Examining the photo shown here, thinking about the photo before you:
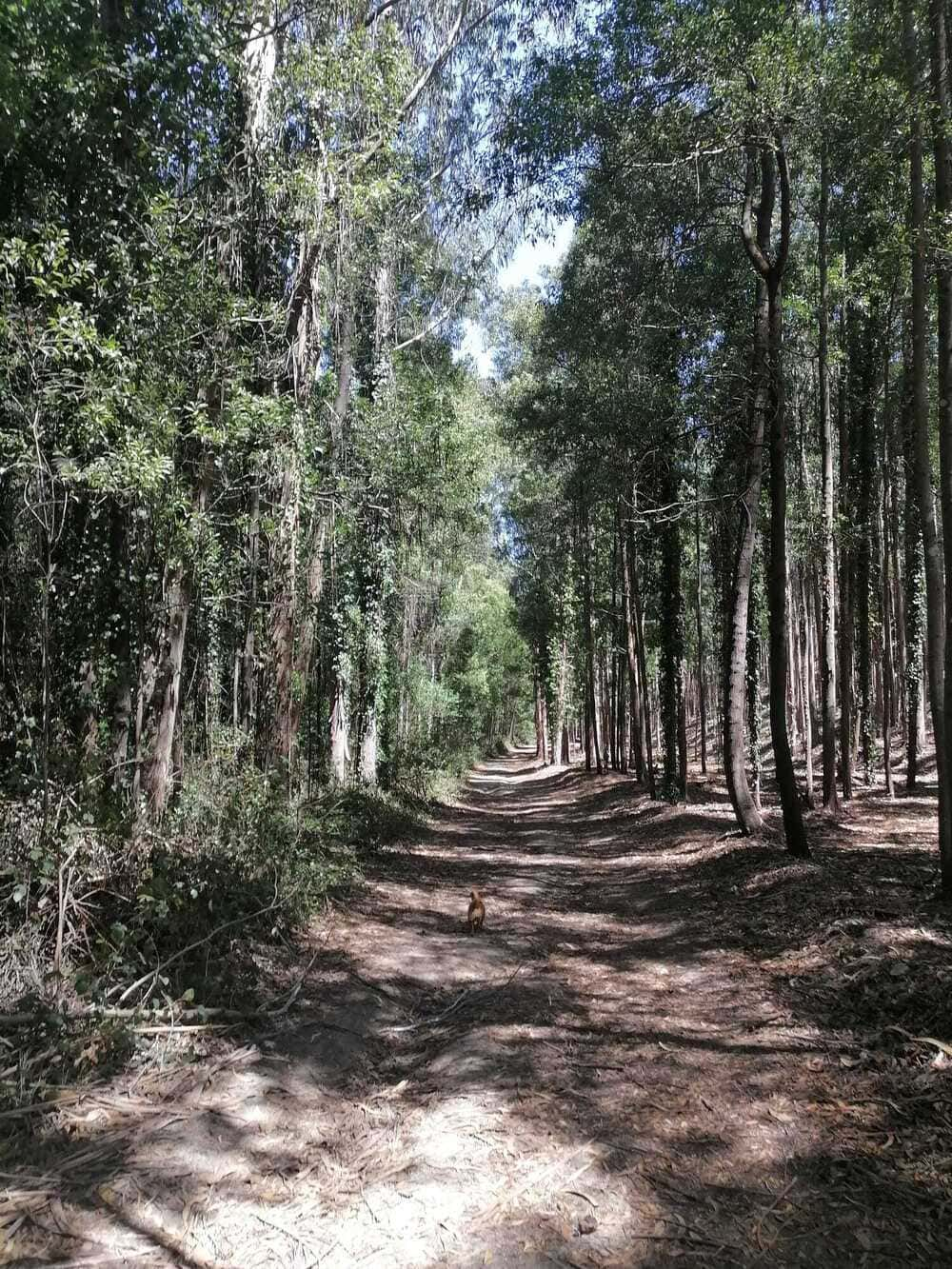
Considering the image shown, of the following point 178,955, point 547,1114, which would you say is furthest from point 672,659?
point 547,1114

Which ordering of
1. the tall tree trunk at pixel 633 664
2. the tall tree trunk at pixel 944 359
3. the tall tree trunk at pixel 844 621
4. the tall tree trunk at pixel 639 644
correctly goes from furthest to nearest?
1. the tall tree trunk at pixel 633 664
2. the tall tree trunk at pixel 639 644
3. the tall tree trunk at pixel 844 621
4. the tall tree trunk at pixel 944 359

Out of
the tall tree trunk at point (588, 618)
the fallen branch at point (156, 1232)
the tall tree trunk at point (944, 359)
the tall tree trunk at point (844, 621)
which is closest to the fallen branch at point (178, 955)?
the fallen branch at point (156, 1232)

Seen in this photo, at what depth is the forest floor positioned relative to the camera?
2830mm

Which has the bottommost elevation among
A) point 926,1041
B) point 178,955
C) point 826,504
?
point 926,1041

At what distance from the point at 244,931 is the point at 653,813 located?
10.7 metres

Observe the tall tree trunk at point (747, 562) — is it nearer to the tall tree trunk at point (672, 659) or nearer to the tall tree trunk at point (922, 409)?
the tall tree trunk at point (922, 409)

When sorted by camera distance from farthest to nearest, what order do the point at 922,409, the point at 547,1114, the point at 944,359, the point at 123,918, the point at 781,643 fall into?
the point at 781,643, the point at 922,409, the point at 944,359, the point at 123,918, the point at 547,1114

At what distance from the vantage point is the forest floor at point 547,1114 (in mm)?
2830

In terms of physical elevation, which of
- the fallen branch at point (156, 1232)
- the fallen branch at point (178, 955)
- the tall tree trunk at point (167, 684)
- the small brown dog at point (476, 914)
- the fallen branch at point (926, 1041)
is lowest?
the small brown dog at point (476, 914)

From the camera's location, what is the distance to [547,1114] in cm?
370

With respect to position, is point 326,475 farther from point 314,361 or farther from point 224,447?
point 224,447

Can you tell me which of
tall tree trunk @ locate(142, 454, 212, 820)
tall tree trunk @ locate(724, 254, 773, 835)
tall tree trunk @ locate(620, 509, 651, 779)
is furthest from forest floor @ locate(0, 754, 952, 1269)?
tall tree trunk @ locate(620, 509, 651, 779)

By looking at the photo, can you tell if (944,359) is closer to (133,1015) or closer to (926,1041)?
(926,1041)

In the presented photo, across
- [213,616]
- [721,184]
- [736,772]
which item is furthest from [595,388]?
[213,616]
